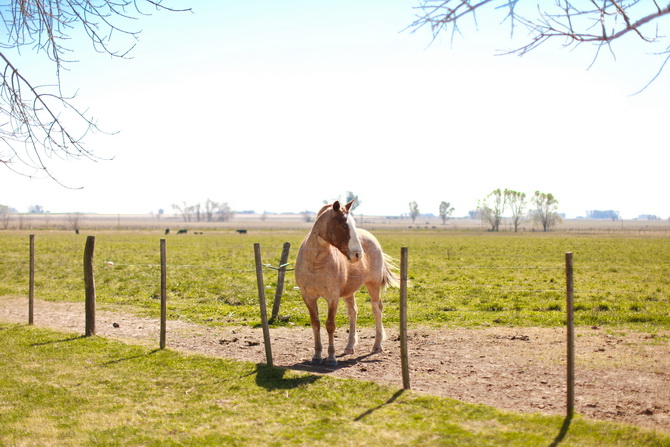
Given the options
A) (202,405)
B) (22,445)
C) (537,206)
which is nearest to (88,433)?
(22,445)

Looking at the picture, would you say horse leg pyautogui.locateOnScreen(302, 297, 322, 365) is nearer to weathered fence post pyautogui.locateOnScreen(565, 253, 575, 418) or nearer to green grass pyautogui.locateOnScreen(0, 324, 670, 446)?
green grass pyautogui.locateOnScreen(0, 324, 670, 446)

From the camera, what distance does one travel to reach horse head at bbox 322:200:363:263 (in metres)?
7.24

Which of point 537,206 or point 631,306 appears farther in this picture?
point 537,206

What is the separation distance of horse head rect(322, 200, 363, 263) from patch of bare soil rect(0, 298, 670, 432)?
67.4 inches

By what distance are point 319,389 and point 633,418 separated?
3.45 meters

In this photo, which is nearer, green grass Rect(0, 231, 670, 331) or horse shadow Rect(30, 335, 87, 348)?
horse shadow Rect(30, 335, 87, 348)

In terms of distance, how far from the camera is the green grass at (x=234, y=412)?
508cm

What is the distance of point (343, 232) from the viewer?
7461mm

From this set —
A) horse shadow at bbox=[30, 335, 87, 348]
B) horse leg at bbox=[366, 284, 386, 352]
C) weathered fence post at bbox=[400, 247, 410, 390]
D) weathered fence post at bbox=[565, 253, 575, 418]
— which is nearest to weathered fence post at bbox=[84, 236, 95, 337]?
horse shadow at bbox=[30, 335, 87, 348]

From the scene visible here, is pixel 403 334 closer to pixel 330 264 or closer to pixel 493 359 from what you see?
pixel 330 264

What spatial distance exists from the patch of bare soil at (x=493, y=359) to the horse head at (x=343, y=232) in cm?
171

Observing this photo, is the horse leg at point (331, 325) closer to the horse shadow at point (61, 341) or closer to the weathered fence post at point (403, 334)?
the weathered fence post at point (403, 334)

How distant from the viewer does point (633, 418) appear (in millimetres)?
5488

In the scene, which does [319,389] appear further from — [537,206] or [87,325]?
[537,206]
